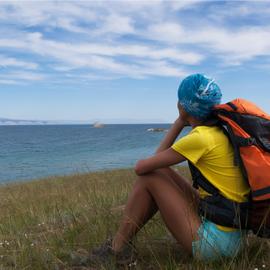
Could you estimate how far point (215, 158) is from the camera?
3.19 metres

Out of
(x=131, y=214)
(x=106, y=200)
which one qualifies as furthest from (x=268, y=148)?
(x=106, y=200)

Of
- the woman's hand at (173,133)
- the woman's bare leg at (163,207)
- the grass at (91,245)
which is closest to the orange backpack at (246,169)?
the woman's bare leg at (163,207)

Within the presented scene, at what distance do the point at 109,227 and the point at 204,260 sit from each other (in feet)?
4.20

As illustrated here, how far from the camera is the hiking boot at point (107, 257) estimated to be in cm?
347

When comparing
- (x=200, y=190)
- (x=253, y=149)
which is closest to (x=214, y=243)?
(x=200, y=190)

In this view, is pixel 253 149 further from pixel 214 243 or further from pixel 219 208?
pixel 214 243

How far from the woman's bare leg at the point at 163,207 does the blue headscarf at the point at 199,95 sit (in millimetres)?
547

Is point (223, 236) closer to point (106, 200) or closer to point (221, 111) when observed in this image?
point (221, 111)

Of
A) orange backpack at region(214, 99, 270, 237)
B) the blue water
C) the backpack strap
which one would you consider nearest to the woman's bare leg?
the backpack strap

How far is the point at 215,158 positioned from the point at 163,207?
0.56 meters

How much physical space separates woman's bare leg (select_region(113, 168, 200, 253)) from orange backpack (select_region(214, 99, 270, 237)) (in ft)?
1.52

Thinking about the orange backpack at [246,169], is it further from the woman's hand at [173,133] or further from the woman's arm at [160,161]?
the woman's hand at [173,133]

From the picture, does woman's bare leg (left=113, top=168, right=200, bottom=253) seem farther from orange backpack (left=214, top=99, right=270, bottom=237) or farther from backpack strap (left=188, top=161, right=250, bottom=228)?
orange backpack (left=214, top=99, right=270, bottom=237)

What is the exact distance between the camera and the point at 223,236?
3.23 meters
